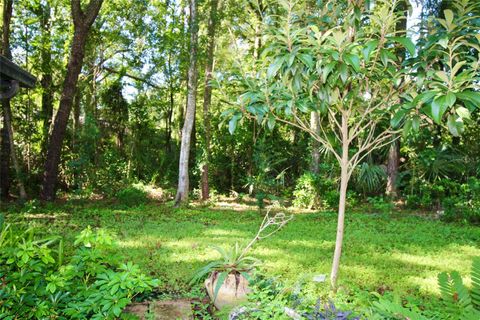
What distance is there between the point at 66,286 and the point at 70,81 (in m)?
6.04

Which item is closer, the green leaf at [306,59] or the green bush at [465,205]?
the green leaf at [306,59]

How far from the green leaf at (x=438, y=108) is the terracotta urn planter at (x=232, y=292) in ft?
5.93

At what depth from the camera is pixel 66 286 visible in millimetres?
2619

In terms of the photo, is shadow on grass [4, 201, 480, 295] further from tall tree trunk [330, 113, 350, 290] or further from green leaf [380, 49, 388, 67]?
green leaf [380, 49, 388, 67]

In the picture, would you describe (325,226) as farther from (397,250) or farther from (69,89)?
(69,89)

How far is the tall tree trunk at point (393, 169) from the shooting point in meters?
8.19

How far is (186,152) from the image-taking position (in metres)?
7.83

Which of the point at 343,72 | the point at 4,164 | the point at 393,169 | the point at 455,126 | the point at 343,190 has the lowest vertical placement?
the point at 343,190

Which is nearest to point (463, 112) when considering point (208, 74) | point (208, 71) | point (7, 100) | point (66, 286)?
point (66, 286)

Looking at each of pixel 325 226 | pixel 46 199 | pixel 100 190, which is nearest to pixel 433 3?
pixel 325 226

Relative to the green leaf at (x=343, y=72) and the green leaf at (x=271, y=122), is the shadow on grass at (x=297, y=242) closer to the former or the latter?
the green leaf at (x=271, y=122)

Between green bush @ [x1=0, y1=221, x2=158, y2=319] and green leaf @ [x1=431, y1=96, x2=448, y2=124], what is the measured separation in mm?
2028

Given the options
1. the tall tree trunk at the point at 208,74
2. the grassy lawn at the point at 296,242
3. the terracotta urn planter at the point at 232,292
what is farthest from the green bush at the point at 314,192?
the terracotta urn planter at the point at 232,292

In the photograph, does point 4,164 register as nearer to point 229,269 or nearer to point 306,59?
point 229,269
